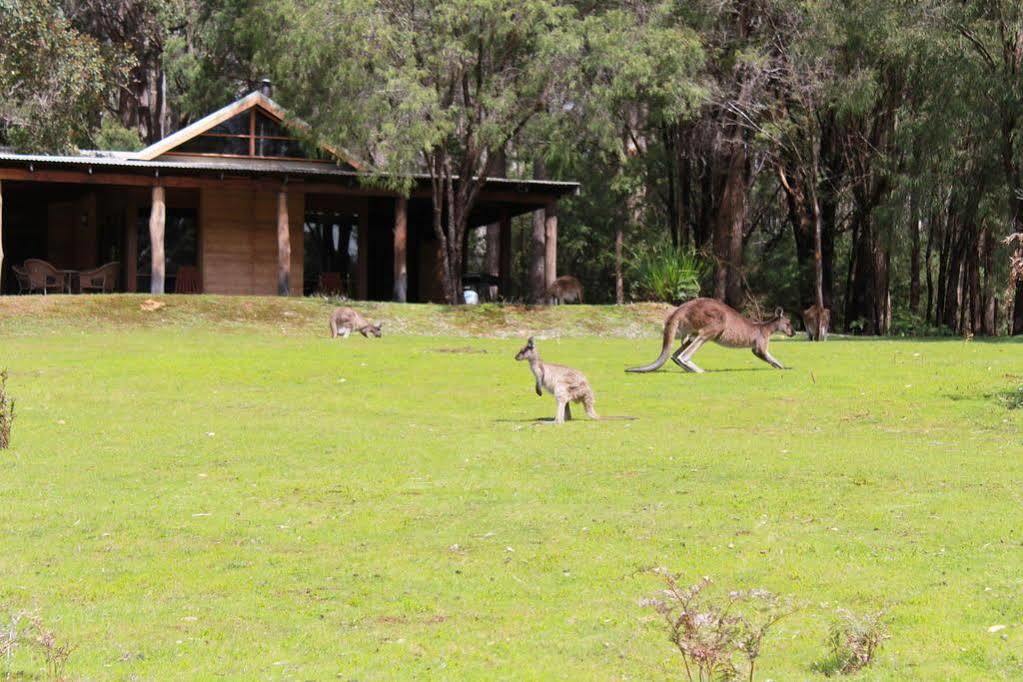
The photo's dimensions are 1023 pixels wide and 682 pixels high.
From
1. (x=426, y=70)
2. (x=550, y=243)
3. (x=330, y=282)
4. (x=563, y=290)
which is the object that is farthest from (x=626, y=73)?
(x=330, y=282)

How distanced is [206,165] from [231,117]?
2387 millimetres

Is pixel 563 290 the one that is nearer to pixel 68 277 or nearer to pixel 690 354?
pixel 68 277

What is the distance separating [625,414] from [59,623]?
33.4 feet

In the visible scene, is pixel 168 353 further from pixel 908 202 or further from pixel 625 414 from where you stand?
pixel 908 202

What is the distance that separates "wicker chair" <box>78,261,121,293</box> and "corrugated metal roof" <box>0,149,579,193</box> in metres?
2.93

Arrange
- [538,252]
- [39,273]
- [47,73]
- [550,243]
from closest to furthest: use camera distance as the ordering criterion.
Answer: [47,73] < [39,273] < [550,243] < [538,252]

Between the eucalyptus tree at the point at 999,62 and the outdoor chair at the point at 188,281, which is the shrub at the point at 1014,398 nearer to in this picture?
the eucalyptus tree at the point at 999,62

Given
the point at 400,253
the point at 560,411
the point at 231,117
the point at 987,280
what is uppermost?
the point at 231,117

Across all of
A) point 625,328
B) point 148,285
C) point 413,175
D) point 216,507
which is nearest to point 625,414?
point 216,507

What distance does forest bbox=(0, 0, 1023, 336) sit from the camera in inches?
1248

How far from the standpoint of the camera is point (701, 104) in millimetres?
36562

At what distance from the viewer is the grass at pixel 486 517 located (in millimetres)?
7598

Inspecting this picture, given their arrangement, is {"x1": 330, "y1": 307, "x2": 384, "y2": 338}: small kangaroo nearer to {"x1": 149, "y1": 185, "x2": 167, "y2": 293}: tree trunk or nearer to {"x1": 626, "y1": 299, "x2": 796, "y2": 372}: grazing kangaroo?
{"x1": 149, "y1": 185, "x2": 167, "y2": 293}: tree trunk

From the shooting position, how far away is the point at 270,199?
39.5m
